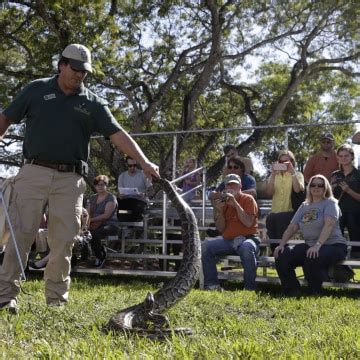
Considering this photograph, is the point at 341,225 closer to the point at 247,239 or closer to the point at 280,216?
the point at 280,216

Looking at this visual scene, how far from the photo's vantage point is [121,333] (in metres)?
4.45

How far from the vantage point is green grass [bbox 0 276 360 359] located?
383 centimetres

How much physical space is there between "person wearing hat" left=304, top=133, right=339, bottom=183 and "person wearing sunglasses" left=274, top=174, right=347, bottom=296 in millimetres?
1917

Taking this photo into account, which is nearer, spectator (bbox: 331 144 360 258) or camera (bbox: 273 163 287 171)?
spectator (bbox: 331 144 360 258)

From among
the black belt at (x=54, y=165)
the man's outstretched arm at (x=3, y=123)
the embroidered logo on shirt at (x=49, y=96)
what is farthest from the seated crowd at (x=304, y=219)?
the man's outstretched arm at (x=3, y=123)

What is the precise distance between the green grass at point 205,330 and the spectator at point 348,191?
2353 mm

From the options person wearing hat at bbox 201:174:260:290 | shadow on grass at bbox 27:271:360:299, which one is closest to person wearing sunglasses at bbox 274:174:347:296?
shadow on grass at bbox 27:271:360:299

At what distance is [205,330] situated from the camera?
16.3 ft

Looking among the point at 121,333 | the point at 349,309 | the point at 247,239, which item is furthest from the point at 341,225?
the point at 121,333

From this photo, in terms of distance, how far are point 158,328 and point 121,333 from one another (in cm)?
31

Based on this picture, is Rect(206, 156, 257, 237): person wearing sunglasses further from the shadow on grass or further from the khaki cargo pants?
the khaki cargo pants

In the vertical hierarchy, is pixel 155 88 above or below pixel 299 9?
below

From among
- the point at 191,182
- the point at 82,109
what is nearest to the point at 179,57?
the point at 191,182

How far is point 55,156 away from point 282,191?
5434 mm
